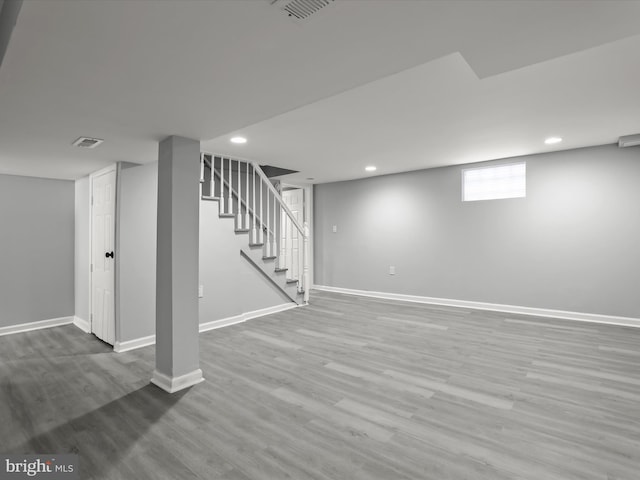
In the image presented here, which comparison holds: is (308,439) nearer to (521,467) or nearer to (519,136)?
(521,467)

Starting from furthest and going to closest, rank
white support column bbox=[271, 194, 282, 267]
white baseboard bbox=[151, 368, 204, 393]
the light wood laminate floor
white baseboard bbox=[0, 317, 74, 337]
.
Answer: white support column bbox=[271, 194, 282, 267] < white baseboard bbox=[0, 317, 74, 337] < white baseboard bbox=[151, 368, 204, 393] < the light wood laminate floor

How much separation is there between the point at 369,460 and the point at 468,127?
10.7ft

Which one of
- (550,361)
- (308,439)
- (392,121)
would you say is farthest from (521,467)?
(392,121)

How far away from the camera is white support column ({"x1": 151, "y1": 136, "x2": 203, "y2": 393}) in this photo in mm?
2746

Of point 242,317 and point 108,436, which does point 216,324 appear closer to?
point 242,317

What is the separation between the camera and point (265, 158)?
497 centimetres

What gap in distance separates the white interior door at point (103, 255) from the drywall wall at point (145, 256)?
0.58ft

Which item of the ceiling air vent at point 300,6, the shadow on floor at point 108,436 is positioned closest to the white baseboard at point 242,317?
the shadow on floor at point 108,436

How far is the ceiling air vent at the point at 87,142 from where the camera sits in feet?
9.21

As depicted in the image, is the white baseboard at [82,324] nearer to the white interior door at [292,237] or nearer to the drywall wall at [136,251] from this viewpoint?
the drywall wall at [136,251]

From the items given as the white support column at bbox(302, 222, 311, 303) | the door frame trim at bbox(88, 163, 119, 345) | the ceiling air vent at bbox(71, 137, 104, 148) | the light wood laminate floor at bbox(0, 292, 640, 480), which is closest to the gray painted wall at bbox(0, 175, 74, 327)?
the light wood laminate floor at bbox(0, 292, 640, 480)

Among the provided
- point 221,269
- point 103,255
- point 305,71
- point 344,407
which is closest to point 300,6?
point 305,71

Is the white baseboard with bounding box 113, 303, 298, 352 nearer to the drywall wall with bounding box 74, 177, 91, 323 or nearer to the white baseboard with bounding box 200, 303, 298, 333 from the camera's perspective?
the white baseboard with bounding box 200, 303, 298, 333

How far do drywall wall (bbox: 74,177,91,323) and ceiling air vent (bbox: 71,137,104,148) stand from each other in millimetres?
1752
